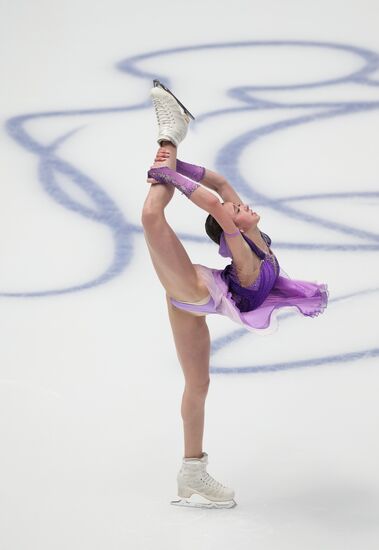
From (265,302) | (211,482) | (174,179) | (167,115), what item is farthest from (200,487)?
(167,115)

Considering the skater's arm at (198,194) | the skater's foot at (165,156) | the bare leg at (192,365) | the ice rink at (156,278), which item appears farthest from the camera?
the ice rink at (156,278)

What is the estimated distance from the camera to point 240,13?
987cm

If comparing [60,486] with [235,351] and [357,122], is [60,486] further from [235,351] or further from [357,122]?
[357,122]

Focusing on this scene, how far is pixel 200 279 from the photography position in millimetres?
4047

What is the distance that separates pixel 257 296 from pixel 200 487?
76cm

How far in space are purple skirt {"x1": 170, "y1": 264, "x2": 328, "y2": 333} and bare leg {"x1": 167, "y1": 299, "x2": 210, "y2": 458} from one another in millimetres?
107

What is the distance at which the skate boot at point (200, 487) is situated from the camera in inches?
167

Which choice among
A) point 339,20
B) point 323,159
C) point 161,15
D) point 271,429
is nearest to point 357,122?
point 323,159

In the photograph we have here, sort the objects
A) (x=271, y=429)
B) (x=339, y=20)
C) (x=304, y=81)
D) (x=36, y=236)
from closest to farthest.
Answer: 1. (x=271, y=429)
2. (x=36, y=236)
3. (x=304, y=81)
4. (x=339, y=20)

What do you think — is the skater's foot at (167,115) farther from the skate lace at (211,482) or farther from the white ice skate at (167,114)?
the skate lace at (211,482)

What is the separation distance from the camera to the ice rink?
4.28m

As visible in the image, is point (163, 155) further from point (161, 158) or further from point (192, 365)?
point (192, 365)

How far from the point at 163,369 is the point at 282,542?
1510 millimetres

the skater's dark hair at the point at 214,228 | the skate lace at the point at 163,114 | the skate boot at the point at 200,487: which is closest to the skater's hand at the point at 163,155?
the skate lace at the point at 163,114
